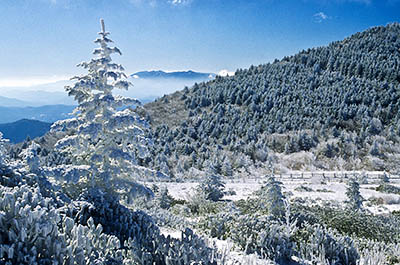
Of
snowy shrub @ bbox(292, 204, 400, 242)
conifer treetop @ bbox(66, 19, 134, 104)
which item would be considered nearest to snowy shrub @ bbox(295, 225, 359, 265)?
snowy shrub @ bbox(292, 204, 400, 242)

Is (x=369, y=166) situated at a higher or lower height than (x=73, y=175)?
lower

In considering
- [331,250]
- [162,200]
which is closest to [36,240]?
[331,250]

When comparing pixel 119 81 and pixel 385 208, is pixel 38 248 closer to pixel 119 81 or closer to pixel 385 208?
pixel 119 81

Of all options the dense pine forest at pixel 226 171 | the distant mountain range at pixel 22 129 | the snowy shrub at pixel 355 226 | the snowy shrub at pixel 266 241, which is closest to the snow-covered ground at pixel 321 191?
the dense pine forest at pixel 226 171

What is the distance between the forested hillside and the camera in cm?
3616

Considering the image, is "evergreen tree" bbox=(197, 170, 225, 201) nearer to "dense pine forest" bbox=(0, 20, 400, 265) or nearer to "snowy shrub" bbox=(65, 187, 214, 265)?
"dense pine forest" bbox=(0, 20, 400, 265)

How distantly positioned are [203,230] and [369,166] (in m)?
33.2

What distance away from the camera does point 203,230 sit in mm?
7180

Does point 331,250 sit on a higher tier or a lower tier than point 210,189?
higher

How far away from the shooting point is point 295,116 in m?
46.1

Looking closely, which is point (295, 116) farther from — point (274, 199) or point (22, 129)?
point (22, 129)

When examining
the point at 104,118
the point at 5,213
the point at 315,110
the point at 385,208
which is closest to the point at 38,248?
the point at 5,213

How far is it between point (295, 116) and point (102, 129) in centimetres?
4379

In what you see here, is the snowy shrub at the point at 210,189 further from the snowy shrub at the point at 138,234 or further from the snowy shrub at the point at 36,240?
the snowy shrub at the point at 36,240
